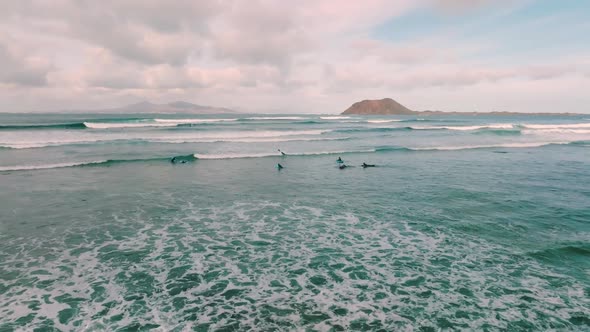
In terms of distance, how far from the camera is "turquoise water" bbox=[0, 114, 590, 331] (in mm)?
7098

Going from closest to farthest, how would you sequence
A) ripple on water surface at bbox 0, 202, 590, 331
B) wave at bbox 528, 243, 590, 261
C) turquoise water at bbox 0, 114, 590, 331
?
1. ripple on water surface at bbox 0, 202, 590, 331
2. turquoise water at bbox 0, 114, 590, 331
3. wave at bbox 528, 243, 590, 261

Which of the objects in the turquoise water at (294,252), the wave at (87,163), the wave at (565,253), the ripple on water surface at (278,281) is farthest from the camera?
the wave at (87,163)

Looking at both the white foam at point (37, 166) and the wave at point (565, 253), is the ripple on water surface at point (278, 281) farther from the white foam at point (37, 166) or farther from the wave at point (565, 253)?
the white foam at point (37, 166)

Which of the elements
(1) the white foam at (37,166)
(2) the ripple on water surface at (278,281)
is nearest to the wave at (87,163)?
(1) the white foam at (37,166)

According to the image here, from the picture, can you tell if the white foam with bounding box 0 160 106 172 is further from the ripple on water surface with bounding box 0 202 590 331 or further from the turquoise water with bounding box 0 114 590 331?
the ripple on water surface with bounding box 0 202 590 331

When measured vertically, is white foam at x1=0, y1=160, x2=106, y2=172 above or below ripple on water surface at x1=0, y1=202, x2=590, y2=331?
above

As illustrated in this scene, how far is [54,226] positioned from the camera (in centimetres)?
1234

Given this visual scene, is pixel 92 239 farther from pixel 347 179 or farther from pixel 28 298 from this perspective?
pixel 347 179

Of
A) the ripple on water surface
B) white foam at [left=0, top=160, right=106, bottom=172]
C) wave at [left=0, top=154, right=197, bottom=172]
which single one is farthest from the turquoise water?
wave at [left=0, top=154, right=197, bottom=172]

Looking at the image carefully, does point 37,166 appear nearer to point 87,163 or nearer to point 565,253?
point 87,163

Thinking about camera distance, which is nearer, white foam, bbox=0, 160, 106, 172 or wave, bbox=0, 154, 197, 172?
white foam, bbox=0, 160, 106, 172

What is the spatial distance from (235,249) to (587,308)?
9.15 metres

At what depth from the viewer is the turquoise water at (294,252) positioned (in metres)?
7.10

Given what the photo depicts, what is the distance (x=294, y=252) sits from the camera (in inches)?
405
